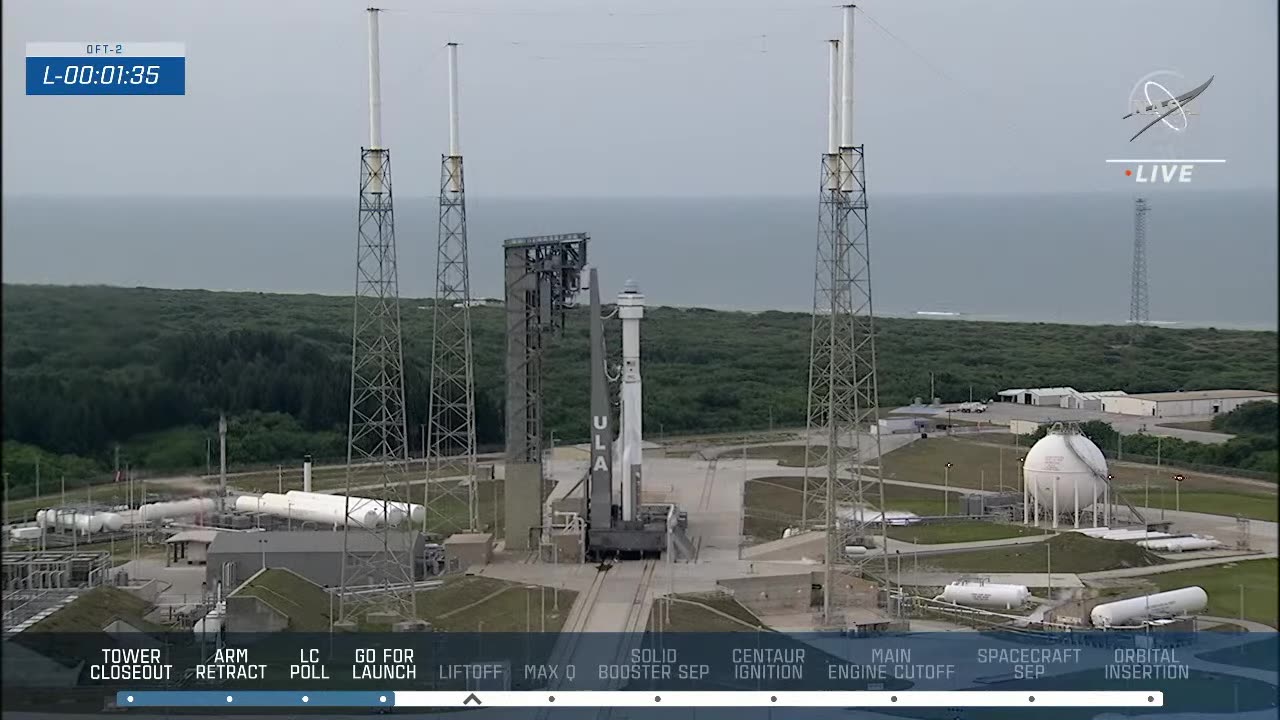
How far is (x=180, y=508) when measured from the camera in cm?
3856

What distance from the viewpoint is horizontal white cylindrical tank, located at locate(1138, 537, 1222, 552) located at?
3500cm

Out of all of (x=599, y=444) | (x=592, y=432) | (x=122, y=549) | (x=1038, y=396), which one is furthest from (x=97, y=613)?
(x=1038, y=396)

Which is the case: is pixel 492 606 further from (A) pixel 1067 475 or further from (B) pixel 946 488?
(B) pixel 946 488

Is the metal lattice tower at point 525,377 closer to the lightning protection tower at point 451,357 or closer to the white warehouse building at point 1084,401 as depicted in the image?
the lightning protection tower at point 451,357

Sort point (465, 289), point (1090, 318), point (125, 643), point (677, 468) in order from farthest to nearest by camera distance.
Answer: point (1090, 318)
point (677, 468)
point (465, 289)
point (125, 643)

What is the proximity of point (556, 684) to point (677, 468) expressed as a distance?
81.1ft

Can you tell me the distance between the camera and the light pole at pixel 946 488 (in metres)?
40.5

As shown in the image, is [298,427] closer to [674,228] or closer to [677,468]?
[677,468]

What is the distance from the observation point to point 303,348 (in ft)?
191

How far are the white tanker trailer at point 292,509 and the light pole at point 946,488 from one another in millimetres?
15480

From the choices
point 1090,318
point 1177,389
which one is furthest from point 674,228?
point 1177,389

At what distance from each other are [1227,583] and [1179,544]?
3.58 metres

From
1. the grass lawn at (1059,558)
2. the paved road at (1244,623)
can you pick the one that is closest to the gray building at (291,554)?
the grass lawn at (1059,558)

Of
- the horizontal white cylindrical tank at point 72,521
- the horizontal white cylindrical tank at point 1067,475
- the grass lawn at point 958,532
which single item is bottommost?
the grass lawn at point 958,532
